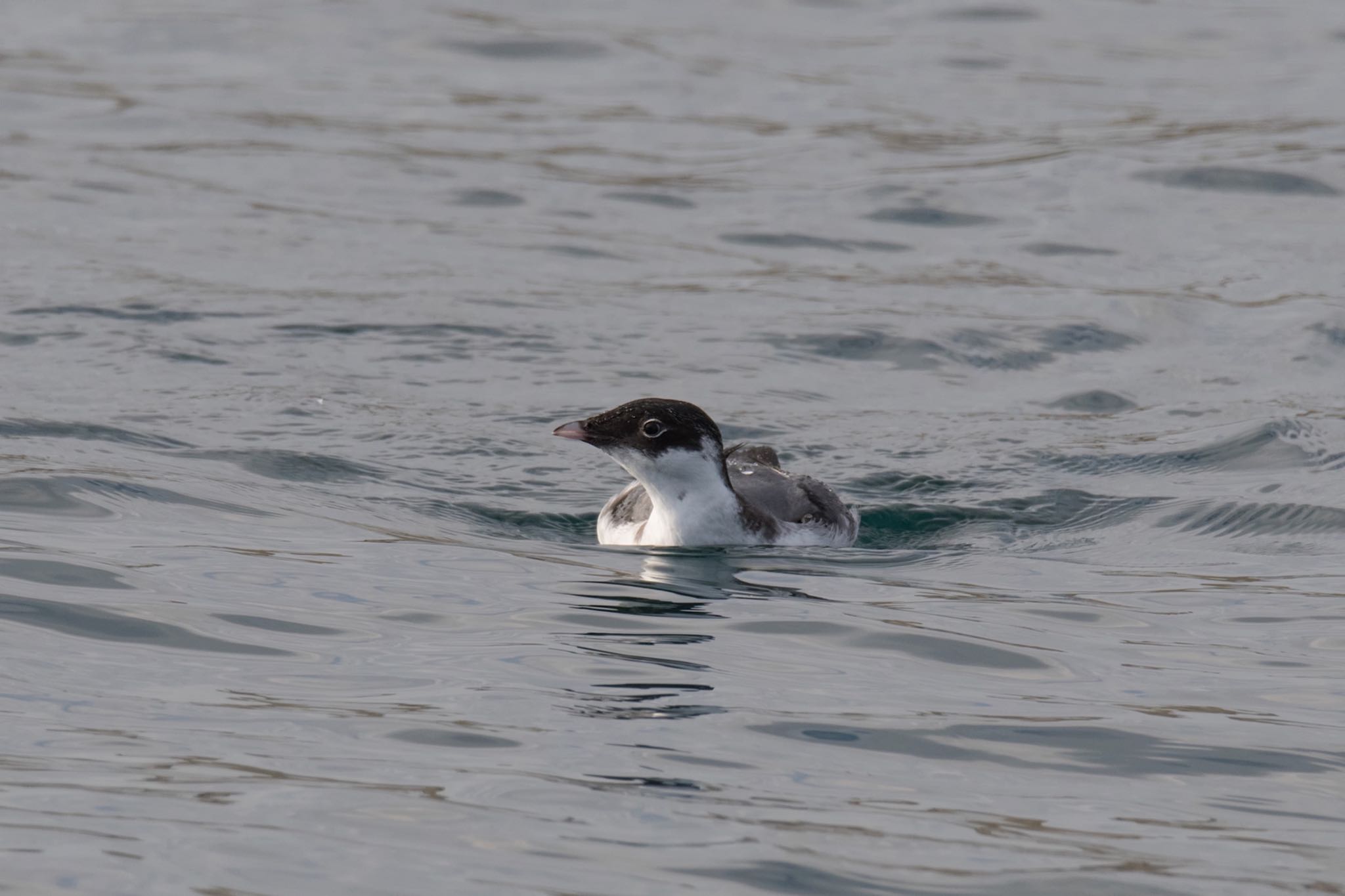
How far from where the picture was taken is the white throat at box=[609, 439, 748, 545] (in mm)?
10148

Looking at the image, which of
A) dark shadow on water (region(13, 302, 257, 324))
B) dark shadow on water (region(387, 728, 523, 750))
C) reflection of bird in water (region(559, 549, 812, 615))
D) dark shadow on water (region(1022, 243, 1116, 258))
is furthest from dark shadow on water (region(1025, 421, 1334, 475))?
dark shadow on water (region(13, 302, 257, 324))

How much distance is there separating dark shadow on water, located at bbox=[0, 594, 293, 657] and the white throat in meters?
2.75

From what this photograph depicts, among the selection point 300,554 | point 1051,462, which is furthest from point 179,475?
point 1051,462

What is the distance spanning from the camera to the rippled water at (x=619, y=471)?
19.9 ft

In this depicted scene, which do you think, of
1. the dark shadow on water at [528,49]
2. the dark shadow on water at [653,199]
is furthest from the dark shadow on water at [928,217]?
the dark shadow on water at [528,49]

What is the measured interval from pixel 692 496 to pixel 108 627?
3.25 metres

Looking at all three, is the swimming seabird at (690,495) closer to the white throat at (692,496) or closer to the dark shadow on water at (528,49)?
the white throat at (692,496)

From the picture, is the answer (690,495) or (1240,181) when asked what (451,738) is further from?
(1240,181)

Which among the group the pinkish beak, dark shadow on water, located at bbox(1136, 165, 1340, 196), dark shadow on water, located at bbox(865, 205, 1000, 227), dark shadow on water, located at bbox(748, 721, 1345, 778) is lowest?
dark shadow on water, located at bbox(748, 721, 1345, 778)

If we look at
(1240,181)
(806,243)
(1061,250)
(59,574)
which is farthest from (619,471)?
(1240,181)

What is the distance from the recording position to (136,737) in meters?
6.56

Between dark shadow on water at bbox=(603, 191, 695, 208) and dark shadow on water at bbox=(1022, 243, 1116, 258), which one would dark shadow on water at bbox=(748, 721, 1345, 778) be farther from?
dark shadow on water at bbox=(603, 191, 695, 208)

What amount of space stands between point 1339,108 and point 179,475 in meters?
16.9

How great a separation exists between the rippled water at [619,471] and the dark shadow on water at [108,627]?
0.03 metres
